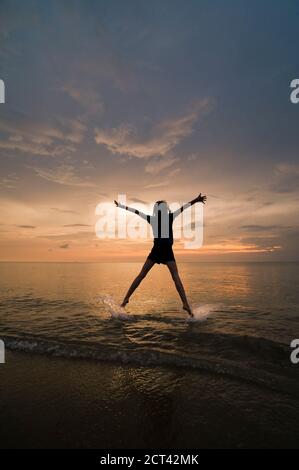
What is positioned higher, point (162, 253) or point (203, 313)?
point (162, 253)

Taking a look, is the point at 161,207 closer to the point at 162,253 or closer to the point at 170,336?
the point at 162,253

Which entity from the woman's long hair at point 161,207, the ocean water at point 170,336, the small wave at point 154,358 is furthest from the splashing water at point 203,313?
the woman's long hair at point 161,207

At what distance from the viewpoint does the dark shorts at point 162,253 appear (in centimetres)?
867

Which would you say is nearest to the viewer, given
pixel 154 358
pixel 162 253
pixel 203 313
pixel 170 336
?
pixel 154 358

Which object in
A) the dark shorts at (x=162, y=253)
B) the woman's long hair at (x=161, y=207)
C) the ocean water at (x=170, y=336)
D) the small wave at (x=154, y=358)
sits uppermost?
the woman's long hair at (x=161, y=207)

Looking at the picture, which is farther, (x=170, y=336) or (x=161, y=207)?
(x=161, y=207)

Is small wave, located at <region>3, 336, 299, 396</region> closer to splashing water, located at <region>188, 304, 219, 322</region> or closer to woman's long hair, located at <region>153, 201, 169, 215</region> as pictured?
splashing water, located at <region>188, 304, 219, 322</region>

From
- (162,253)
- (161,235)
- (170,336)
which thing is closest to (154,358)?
(170,336)

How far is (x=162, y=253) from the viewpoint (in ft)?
28.6

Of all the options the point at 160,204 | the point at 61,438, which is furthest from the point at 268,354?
the point at 160,204

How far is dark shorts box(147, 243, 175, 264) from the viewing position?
28.5ft

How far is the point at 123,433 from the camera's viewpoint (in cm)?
277

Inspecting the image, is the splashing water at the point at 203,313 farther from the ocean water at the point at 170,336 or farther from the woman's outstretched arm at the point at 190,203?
the woman's outstretched arm at the point at 190,203

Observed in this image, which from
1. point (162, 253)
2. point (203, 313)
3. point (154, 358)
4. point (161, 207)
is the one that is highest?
point (161, 207)
